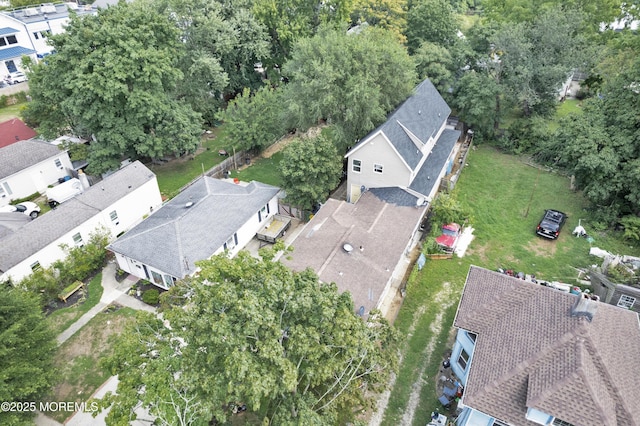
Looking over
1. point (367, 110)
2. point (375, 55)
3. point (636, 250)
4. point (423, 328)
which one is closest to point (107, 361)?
point (423, 328)

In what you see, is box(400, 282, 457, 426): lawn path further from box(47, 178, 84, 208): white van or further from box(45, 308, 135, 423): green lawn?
box(47, 178, 84, 208): white van

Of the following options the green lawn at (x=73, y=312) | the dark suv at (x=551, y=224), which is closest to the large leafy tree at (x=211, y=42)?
the green lawn at (x=73, y=312)

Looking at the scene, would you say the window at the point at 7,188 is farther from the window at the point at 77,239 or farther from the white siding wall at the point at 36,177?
the window at the point at 77,239

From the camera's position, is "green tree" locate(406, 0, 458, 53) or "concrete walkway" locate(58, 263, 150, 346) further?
"green tree" locate(406, 0, 458, 53)

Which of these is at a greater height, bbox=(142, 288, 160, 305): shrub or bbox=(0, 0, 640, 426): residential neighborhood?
bbox=(0, 0, 640, 426): residential neighborhood

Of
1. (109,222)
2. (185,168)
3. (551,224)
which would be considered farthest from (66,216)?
(551,224)

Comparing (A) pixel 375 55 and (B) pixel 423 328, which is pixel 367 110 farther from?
(B) pixel 423 328

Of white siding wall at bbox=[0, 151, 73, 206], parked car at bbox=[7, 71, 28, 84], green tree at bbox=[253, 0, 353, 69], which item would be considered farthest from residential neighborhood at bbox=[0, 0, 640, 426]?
parked car at bbox=[7, 71, 28, 84]
